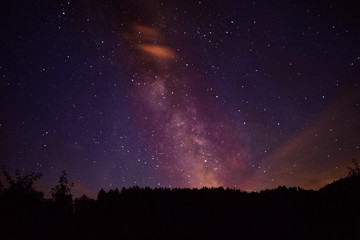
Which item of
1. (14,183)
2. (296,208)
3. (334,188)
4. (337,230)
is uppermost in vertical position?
(14,183)

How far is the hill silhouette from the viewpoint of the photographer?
1159cm

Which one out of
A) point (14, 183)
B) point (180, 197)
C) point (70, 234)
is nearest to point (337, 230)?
point (180, 197)

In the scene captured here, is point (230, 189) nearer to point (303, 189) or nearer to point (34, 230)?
point (303, 189)

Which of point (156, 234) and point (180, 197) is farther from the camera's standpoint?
point (180, 197)

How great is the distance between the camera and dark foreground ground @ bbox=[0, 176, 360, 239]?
11578mm

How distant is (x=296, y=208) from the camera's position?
12969 millimetres

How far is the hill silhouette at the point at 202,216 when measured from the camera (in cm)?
1159

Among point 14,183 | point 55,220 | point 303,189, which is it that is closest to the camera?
point 55,220

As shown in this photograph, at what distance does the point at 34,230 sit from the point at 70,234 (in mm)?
1636

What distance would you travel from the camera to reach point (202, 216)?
1275 centimetres

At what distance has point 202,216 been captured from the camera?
12750mm

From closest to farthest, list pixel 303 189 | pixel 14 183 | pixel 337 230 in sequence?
1. pixel 337 230
2. pixel 303 189
3. pixel 14 183

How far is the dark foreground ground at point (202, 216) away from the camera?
456 inches

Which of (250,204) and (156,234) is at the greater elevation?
(250,204)
